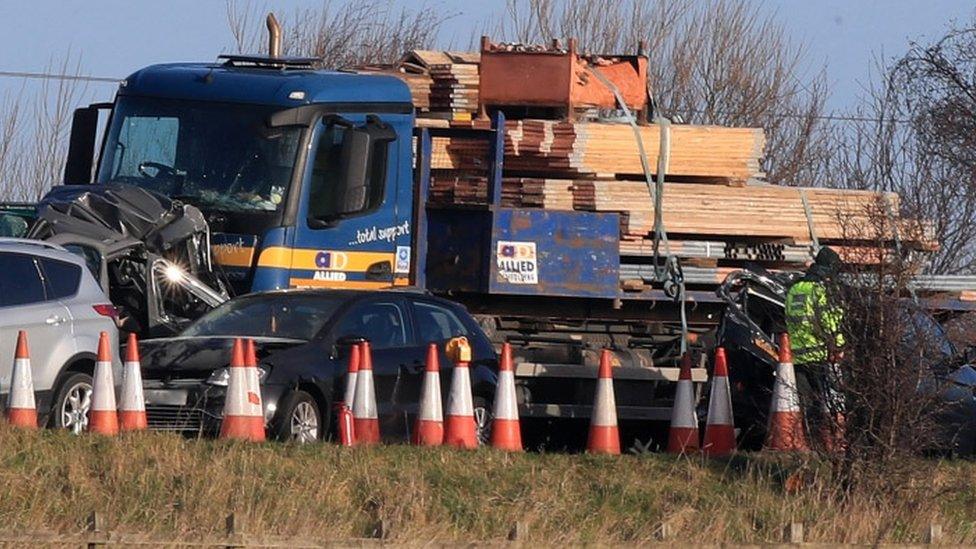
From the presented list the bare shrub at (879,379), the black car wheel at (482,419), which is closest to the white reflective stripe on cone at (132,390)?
the black car wheel at (482,419)

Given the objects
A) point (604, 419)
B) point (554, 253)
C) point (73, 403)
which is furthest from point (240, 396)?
point (554, 253)

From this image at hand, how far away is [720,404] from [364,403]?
2637mm

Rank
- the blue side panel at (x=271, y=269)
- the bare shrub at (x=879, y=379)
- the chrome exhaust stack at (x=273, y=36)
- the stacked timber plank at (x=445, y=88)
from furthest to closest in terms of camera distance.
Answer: the chrome exhaust stack at (x=273, y=36) < the stacked timber plank at (x=445, y=88) < the blue side panel at (x=271, y=269) < the bare shrub at (x=879, y=379)

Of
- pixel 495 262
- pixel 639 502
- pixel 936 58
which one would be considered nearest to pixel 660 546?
pixel 639 502

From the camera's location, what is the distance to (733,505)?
12.8m

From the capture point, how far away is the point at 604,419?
15.2 m

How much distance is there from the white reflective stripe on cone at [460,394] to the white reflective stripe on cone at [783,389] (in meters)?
2.21

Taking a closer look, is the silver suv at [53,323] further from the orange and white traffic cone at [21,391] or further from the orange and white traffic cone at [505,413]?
the orange and white traffic cone at [505,413]

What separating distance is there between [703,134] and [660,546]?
8031mm

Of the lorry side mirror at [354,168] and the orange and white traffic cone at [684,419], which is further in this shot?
the lorry side mirror at [354,168]

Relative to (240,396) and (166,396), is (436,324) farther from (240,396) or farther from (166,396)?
(240,396)

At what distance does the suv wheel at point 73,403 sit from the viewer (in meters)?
14.8

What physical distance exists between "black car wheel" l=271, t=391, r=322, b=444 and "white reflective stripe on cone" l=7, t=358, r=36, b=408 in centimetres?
172

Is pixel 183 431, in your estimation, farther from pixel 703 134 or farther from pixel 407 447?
pixel 703 134
